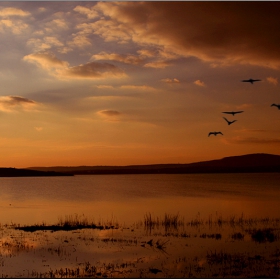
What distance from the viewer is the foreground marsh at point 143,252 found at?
30.1 ft

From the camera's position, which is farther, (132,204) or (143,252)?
(132,204)

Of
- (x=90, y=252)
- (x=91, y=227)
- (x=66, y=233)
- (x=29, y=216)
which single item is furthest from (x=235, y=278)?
(x=29, y=216)

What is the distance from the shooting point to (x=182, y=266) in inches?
386

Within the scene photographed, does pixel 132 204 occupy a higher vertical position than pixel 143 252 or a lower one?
lower

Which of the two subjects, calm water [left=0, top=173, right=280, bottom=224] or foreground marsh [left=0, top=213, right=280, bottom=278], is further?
calm water [left=0, top=173, right=280, bottom=224]

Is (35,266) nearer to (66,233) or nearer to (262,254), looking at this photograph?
(66,233)

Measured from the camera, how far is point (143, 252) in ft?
36.7

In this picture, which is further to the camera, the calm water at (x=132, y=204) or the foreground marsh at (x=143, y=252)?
the calm water at (x=132, y=204)

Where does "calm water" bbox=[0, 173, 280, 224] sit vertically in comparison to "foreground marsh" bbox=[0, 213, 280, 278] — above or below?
below

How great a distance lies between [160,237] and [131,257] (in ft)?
10.7

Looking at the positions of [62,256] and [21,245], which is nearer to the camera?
[62,256]

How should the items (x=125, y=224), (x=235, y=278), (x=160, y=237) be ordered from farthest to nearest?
(x=125, y=224) → (x=160, y=237) → (x=235, y=278)

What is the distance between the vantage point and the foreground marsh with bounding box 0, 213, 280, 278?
30.1 ft

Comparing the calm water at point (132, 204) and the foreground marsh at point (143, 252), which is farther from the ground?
the foreground marsh at point (143, 252)
